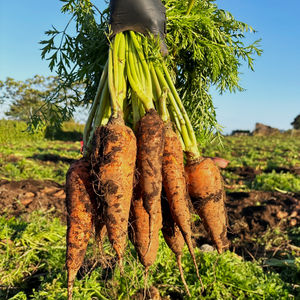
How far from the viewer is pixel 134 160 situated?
6.37ft

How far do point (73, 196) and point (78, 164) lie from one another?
25cm

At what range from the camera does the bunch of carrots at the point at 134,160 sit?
177cm

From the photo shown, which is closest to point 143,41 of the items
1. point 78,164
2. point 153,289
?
point 78,164

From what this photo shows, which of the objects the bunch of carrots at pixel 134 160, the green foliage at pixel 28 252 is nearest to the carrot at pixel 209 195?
the bunch of carrots at pixel 134 160

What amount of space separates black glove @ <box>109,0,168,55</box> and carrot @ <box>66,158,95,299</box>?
102 centimetres

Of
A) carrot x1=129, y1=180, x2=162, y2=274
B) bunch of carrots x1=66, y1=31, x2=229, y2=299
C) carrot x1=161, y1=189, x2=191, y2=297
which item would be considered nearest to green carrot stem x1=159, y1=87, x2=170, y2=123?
bunch of carrots x1=66, y1=31, x2=229, y2=299

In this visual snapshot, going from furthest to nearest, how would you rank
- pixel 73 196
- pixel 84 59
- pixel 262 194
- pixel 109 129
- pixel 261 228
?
pixel 262 194
pixel 261 228
pixel 84 59
pixel 73 196
pixel 109 129

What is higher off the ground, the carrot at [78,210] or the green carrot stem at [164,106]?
the green carrot stem at [164,106]

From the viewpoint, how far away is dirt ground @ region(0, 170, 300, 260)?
4.99 meters

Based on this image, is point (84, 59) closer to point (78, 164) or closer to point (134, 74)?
point (134, 74)

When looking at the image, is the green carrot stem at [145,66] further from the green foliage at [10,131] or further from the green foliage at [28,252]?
the green foliage at [10,131]

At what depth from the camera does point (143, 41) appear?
1854mm

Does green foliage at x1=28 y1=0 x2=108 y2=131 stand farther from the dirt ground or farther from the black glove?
the dirt ground

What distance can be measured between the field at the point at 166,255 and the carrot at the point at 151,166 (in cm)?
56
